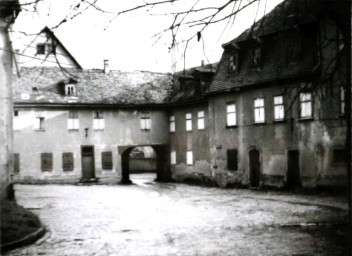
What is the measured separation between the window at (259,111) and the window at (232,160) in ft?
9.06

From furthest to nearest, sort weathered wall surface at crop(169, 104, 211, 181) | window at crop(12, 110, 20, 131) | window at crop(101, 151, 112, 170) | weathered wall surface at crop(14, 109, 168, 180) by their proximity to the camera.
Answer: window at crop(101, 151, 112, 170) → weathered wall surface at crop(14, 109, 168, 180) → window at crop(12, 110, 20, 131) → weathered wall surface at crop(169, 104, 211, 181)

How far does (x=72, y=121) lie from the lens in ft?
113

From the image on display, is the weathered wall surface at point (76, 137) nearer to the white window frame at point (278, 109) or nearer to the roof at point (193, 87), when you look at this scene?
the roof at point (193, 87)

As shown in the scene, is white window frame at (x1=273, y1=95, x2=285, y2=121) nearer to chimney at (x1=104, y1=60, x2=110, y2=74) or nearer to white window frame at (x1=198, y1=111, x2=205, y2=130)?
white window frame at (x1=198, y1=111, x2=205, y2=130)

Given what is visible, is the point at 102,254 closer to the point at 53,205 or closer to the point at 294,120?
the point at 53,205

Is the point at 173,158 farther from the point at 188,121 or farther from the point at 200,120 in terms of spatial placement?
the point at 200,120

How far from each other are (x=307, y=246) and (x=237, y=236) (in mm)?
1879

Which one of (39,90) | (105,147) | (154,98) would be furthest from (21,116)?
(154,98)

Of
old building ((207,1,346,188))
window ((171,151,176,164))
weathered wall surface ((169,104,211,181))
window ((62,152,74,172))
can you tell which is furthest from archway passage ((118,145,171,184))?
old building ((207,1,346,188))

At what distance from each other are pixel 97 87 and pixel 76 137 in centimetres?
462

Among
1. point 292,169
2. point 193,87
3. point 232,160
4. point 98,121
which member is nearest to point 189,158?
point 193,87

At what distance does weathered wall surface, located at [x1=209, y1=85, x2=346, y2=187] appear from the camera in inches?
836

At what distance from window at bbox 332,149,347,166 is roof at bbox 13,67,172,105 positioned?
17.9 meters

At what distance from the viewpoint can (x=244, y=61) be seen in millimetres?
26641
